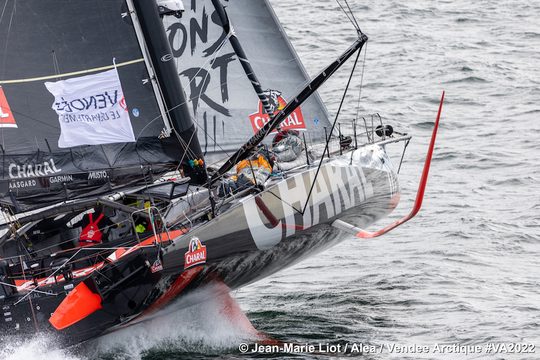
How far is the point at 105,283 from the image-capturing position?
10945mm

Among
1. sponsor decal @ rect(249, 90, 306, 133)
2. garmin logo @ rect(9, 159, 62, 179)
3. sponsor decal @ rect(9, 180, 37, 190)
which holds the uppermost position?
garmin logo @ rect(9, 159, 62, 179)

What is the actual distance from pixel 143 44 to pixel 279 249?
9.55ft

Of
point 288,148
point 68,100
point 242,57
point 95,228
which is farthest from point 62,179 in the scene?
point 242,57

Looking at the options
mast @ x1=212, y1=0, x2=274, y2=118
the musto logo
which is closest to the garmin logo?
the musto logo

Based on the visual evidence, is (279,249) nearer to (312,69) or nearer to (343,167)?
(343,167)

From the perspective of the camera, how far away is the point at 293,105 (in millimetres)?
12133

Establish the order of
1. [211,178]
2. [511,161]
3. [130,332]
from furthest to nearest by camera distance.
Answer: [511,161] → [211,178] → [130,332]

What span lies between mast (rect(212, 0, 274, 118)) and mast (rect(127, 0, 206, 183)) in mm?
1680

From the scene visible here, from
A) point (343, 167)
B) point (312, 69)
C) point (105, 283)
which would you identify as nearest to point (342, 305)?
point (343, 167)

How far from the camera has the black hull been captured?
35.7 ft

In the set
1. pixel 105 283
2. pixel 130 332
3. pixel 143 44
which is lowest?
pixel 130 332

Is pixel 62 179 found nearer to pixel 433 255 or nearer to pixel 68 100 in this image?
pixel 68 100

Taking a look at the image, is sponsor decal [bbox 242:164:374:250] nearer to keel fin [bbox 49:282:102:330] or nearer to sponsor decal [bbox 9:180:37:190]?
keel fin [bbox 49:282:102:330]

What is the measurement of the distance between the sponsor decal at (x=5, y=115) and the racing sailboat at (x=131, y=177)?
12 millimetres
